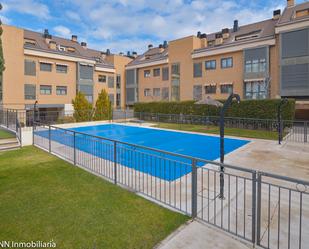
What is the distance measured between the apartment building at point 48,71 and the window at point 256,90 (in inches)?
870

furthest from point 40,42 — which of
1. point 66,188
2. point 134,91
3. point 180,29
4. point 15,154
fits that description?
point 66,188

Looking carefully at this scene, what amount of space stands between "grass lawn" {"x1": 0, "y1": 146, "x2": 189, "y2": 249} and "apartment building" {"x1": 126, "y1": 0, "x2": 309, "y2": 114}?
22.9 meters

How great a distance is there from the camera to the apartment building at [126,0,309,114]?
874 inches

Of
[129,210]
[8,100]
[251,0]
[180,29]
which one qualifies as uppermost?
[180,29]

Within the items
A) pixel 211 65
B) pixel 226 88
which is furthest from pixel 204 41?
pixel 226 88

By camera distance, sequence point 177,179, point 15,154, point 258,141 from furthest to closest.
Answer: point 258,141 → point 15,154 → point 177,179

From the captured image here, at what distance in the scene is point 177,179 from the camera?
678 cm

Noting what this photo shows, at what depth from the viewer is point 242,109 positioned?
18.8 m

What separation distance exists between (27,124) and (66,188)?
1690 cm

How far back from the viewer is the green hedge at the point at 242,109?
54.4ft

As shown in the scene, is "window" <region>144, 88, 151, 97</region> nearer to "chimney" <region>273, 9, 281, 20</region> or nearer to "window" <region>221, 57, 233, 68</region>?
"window" <region>221, 57, 233, 68</region>

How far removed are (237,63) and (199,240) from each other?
86.1ft

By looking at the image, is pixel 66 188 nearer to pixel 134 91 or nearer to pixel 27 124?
pixel 27 124

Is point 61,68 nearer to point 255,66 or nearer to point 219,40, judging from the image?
point 219,40
